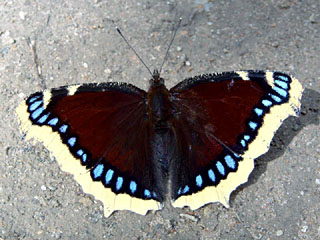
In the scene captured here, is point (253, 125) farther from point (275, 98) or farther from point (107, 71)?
point (107, 71)

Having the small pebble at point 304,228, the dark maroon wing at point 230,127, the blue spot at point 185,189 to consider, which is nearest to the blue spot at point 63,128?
the dark maroon wing at point 230,127

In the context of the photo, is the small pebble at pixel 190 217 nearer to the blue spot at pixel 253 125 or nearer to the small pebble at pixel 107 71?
the blue spot at pixel 253 125

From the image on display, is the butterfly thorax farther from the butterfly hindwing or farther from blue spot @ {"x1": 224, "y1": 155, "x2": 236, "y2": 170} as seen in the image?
blue spot @ {"x1": 224, "y1": 155, "x2": 236, "y2": 170}

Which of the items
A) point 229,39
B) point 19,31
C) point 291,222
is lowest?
point 291,222

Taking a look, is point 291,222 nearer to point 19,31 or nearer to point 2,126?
point 2,126

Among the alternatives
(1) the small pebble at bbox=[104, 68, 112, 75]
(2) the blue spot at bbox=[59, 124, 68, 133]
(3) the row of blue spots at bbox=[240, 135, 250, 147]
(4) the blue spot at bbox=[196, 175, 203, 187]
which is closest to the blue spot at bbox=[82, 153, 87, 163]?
(2) the blue spot at bbox=[59, 124, 68, 133]

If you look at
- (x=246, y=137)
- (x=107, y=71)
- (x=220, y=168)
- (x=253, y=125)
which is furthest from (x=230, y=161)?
(x=107, y=71)

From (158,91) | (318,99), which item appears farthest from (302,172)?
(158,91)

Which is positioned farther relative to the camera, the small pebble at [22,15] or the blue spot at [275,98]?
the small pebble at [22,15]
